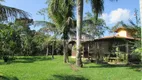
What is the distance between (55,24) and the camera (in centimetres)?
2727

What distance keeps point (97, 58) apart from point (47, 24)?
23.4 feet

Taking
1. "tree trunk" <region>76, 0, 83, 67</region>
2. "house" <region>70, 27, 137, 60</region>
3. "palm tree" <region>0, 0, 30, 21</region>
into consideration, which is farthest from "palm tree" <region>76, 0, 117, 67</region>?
"palm tree" <region>0, 0, 30, 21</region>

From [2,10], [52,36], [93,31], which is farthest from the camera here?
[93,31]

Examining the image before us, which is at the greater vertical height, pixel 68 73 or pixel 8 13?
pixel 8 13

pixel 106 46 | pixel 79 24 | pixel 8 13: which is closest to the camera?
pixel 8 13

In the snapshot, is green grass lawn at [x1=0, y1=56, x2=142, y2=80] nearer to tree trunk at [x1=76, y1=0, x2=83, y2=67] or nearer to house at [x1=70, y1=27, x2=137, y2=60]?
tree trunk at [x1=76, y1=0, x2=83, y2=67]

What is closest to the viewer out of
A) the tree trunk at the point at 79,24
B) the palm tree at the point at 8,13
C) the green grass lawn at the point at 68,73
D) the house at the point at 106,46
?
the palm tree at the point at 8,13

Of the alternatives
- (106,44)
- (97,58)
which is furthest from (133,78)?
(106,44)

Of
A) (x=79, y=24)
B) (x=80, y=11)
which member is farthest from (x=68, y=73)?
(x=80, y=11)

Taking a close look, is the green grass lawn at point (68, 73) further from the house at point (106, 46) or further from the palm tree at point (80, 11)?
the house at point (106, 46)

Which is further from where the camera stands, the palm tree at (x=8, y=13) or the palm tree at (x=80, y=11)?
the palm tree at (x=80, y=11)

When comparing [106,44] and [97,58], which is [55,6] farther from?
[106,44]

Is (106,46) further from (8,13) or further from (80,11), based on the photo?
(8,13)

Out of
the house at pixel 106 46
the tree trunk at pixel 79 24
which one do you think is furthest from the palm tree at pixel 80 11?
the house at pixel 106 46
